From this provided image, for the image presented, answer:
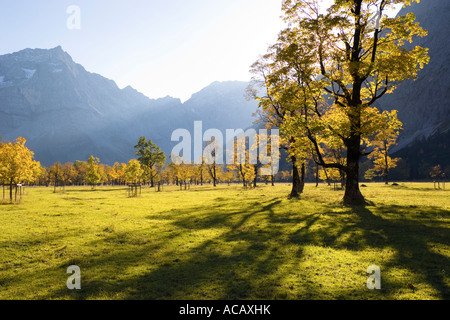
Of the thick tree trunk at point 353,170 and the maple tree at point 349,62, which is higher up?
the maple tree at point 349,62

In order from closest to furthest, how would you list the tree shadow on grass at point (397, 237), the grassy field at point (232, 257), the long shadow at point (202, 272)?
the long shadow at point (202, 272) < the grassy field at point (232, 257) < the tree shadow on grass at point (397, 237)

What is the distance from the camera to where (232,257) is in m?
12.2

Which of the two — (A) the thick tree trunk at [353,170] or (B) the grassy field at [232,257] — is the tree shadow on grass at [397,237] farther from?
(A) the thick tree trunk at [353,170]

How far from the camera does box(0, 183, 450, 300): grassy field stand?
872 cm

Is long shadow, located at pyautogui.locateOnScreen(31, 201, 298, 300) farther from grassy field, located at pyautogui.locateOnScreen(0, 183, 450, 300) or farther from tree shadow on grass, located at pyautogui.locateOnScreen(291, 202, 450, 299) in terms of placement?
tree shadow on grass, located at pyautogui.locateOnScreen(291, 202, 450, 299)

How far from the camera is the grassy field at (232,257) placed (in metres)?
8.72

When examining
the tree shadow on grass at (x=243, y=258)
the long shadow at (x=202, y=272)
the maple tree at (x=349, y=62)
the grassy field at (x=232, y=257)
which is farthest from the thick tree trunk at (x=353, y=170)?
the long shadow at (x=202, y=272)

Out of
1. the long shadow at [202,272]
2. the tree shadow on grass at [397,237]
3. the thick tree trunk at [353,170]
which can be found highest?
the thick tree trunk at [353,170]

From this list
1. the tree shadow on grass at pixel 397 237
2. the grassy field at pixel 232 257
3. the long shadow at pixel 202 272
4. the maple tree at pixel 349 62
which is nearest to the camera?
the long shadow at pixel 202 272

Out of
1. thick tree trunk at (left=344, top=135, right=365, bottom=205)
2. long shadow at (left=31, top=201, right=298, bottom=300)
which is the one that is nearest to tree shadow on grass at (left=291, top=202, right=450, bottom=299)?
long shadow at (left=31, top=201, right=298, bottom=300)
